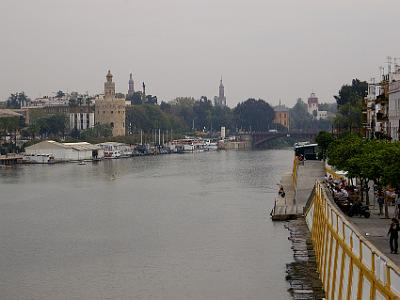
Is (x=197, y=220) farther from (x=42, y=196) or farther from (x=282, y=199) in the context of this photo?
(x=42, y=196)

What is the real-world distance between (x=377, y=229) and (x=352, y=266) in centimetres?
487

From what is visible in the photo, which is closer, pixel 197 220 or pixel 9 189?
pixel 197 220

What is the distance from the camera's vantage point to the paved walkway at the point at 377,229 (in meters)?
12.3

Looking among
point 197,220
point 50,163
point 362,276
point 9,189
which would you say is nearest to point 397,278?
point 362,276

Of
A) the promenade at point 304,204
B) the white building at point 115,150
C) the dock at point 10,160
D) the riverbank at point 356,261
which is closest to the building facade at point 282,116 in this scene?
the white building at point 115,150

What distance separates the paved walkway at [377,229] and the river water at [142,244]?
1.89 metres

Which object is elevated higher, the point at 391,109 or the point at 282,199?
the point at 391,109

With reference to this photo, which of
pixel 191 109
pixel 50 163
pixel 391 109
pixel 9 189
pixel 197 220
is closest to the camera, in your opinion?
pixel 197 220

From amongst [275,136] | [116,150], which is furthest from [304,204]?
[275,136]

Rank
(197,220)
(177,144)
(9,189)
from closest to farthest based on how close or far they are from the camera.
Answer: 1. (197,220)
2. (9,189)
3. (177,144)

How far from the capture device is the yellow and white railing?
26.2 ft

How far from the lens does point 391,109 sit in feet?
96.3

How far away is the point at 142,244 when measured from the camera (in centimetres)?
2236

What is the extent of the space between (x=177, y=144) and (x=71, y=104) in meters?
17.8
